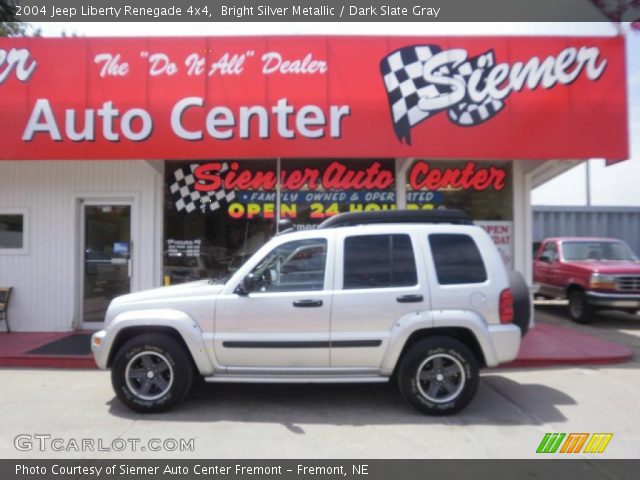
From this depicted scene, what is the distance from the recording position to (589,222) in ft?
Result: 57.6

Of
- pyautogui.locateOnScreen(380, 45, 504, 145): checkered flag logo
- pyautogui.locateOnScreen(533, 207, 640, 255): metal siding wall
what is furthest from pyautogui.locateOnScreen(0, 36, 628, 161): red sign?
pyautogui.locateOnScreen(533, 207, 640, 255): metal siding wall

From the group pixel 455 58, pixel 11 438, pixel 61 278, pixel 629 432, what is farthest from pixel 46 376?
Result: pixel 455 58

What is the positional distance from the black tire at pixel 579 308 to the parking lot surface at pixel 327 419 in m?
4.51

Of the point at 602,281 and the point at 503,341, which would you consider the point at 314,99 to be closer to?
the point at 503,341

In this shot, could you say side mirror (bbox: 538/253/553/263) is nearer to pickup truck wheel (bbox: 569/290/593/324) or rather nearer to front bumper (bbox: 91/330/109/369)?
pickup truck wheel (bbox: 569/290/593/324)

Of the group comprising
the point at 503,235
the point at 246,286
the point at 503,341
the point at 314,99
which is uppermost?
the point at 314,99

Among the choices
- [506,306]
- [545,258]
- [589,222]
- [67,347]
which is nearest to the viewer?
[506,306]

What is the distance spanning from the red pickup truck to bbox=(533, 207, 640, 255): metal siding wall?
4.55 m

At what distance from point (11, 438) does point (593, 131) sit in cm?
869

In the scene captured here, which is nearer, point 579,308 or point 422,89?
point 422,89

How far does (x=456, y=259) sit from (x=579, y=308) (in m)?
7.43

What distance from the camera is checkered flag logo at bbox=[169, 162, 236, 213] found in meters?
Answer: 9.27

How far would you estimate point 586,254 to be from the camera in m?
12.3
